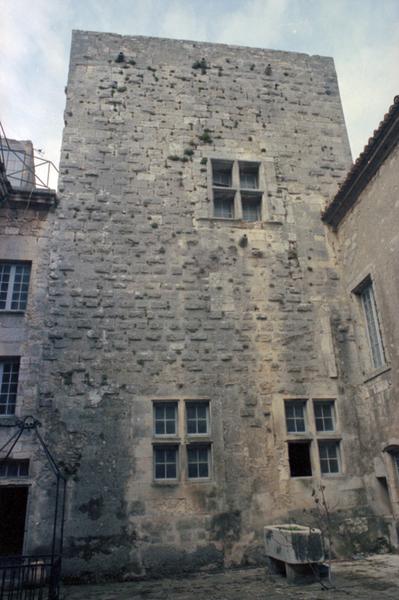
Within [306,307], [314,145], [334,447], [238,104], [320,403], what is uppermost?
[238,104]

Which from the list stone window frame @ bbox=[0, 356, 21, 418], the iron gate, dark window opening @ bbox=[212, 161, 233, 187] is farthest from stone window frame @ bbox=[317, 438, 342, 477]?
dark window opening @ bbox=[212, 161, 233, 187]

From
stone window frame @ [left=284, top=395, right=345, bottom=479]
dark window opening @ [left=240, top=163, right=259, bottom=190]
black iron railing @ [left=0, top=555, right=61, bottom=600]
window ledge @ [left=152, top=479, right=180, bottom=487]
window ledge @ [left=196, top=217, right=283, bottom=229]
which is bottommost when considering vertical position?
black iron railing @ [left=0, top=555, right=61, bottom=600]

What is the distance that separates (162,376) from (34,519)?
3.01 m

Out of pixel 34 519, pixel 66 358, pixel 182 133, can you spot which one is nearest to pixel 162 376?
pixel 66 358

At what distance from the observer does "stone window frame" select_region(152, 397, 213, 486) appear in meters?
7.88

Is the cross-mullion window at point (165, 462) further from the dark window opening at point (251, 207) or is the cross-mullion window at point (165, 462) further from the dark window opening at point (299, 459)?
the dark window opening at point (251, 207)

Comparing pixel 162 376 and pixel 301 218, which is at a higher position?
pixel 301 218

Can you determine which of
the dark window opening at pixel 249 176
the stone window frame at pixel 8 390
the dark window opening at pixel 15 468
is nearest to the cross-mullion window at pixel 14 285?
the stone window frame at pixel 8 390

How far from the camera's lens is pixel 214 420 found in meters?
8.27

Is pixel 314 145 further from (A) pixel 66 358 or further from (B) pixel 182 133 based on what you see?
(A) pixel 66 358

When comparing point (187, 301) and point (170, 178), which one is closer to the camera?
point (187, 301)

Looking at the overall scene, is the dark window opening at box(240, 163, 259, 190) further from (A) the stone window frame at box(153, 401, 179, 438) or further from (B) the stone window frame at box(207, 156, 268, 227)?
(A) the stone window frame at box(153, 401, 179, 438)

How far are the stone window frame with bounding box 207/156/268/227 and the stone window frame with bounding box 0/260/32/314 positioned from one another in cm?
386

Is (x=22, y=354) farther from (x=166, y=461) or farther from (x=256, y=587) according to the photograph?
(x=256, y=587)
